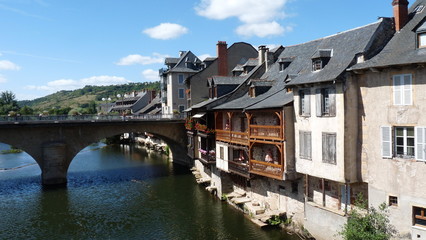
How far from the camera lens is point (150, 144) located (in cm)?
7819

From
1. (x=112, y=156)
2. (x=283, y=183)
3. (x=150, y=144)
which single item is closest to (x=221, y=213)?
(x=283, y=183)

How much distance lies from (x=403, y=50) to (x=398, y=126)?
422 centimetres

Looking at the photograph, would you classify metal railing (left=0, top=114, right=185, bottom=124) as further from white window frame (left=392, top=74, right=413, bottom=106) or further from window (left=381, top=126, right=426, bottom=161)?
white window frame (left=392, top=74, right=413, bottom=106)

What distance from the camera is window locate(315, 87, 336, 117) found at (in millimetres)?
20047

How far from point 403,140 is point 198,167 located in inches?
1277

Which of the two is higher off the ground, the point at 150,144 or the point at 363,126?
the point at 363,126

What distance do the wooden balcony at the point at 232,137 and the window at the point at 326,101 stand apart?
8.67 m

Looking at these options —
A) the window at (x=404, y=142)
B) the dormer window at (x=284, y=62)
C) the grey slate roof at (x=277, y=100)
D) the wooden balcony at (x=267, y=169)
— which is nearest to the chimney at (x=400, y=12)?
the window at (x=404, y=142)

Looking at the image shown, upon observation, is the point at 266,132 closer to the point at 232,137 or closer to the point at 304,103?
the point at 304,103

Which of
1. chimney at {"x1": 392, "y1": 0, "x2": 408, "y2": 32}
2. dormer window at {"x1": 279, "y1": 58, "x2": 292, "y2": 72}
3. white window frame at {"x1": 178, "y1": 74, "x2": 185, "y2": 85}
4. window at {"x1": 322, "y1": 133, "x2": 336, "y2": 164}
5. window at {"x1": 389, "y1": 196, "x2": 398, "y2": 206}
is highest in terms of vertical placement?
white window frame at {"x1": 178, "y1": 74, "x2": 185, "y2": 85}

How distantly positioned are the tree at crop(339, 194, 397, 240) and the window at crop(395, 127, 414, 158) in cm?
294

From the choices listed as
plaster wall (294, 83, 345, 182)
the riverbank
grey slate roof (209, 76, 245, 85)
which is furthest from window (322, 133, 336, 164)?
grey slate roof (209, 76, 245, 85)

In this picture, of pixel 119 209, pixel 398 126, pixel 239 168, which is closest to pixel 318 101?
pixel 398 126

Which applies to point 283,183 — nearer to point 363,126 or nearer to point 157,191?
point 363,126
